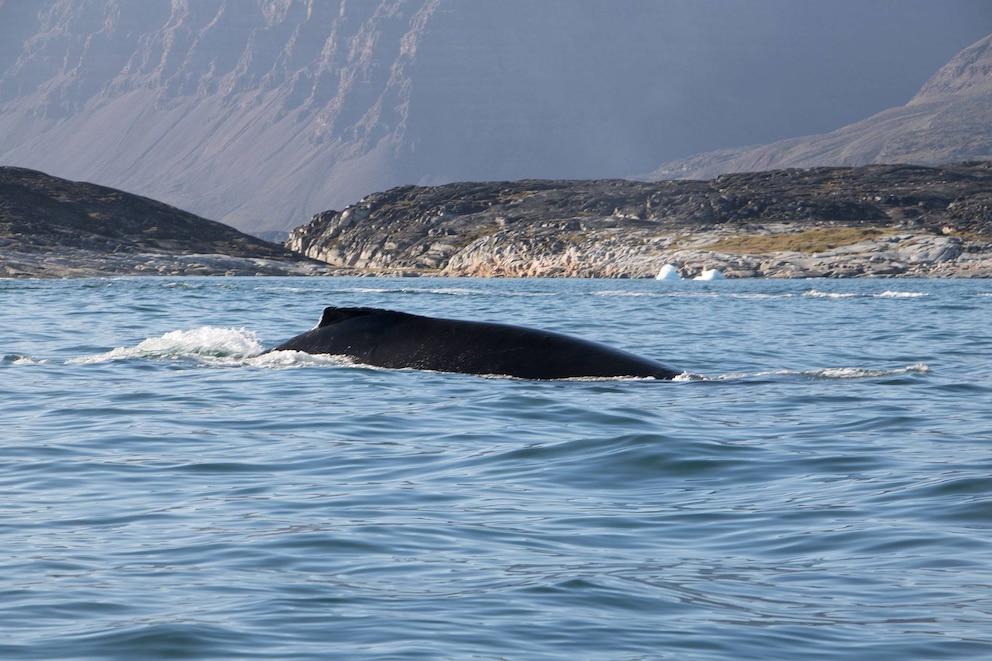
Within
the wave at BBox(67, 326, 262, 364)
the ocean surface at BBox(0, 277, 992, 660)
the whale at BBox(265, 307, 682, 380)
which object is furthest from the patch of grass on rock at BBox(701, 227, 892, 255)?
the ocean surface at BBox(0, 277, 992, 660)

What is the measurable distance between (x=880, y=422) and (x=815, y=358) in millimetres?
10620

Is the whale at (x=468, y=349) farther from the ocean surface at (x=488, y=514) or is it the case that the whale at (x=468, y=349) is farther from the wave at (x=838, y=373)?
the wave at (x=838, y=373)

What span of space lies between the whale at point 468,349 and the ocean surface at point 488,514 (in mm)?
345

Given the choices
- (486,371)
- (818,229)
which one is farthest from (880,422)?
(818,229)

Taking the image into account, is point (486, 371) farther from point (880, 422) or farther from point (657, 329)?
point (657, 329)

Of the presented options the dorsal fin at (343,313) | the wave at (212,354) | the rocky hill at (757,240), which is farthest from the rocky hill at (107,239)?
the dorsal fin at (343,313)

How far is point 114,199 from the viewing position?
546 feet

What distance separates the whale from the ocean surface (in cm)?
35

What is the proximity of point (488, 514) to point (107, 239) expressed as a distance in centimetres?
14200

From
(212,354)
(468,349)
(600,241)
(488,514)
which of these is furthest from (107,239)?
(488,514)

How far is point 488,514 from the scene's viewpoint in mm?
9445

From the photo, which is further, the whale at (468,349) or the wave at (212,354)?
the wave at (212,354)

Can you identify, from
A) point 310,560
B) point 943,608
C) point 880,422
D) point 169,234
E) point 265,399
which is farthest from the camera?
point 169,234

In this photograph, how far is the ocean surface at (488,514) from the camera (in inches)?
255
